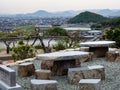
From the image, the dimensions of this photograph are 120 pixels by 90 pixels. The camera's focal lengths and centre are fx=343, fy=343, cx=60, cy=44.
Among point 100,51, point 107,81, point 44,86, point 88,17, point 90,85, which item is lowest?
point 88,17

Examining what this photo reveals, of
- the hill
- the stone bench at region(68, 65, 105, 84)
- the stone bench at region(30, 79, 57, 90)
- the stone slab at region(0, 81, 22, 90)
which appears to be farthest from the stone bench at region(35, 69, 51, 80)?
the hill

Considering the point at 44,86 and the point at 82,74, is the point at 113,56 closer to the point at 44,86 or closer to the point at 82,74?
the point at 82,74

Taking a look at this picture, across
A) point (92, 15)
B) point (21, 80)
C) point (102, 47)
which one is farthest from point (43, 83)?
point (92, 15)

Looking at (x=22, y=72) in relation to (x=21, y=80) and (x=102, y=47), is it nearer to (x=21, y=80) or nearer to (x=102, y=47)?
(x=21, y=80)

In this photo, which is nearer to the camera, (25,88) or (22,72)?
(25,88)

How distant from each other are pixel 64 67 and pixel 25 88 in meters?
2.29

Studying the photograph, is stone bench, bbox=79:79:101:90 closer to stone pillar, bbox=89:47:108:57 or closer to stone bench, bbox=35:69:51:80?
stone bench, bbox=35:69:51:80

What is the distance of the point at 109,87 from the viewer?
1009 cm

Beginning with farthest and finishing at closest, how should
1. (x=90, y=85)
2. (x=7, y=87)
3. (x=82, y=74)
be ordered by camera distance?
(x=82, y=74) → (x=90, y=85) → (x=7, y=87)

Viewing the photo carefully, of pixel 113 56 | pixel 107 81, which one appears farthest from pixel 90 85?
pixel 113 56

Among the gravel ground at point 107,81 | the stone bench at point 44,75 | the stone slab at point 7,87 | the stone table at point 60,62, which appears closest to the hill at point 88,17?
the gravel ground at point 107,81

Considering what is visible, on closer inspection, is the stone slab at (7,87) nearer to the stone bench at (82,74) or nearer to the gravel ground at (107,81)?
the gravel ground at (107,81)

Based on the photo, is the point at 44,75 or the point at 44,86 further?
the point at 44,75

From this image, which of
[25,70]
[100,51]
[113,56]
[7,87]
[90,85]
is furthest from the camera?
[100,51]
